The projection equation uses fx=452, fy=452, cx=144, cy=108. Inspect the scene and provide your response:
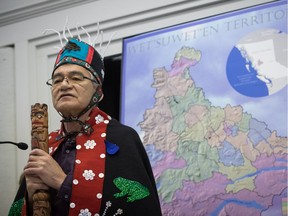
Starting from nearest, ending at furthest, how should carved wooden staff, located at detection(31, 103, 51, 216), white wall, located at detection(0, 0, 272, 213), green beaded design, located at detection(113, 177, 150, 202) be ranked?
carved wooden staff, located at detection(31, 103, 51, 216) → green beaded design, located at detection(113, 177, 150, 202) → white wall, located at detection(0, 0, 272, 213)

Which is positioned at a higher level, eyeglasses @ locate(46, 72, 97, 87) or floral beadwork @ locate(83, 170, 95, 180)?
eyeglasses @ locate(46, 72, 97, 87)

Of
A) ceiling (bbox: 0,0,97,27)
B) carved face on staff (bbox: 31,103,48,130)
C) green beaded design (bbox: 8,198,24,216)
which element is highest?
ceiling (bbox: 0,0,97,27)

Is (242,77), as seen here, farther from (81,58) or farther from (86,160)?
(86,160)

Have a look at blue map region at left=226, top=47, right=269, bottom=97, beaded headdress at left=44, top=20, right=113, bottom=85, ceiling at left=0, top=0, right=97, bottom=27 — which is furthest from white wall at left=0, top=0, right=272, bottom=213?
beaded headdress at left=44, top=20, right=113, bottom=85

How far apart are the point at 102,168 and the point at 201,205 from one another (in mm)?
716

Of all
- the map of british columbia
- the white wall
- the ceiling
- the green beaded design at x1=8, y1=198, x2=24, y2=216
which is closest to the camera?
the green beaded design at x1=8, y1=198, x2=24, y2=216

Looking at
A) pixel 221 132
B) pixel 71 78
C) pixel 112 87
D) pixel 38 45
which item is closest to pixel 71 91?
pixel 71 78

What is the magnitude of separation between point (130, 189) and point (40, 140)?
0.35 metres

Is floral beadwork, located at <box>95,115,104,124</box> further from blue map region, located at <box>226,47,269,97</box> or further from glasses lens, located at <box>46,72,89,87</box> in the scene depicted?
blue map region, located at <box>226,47,269,97</box>

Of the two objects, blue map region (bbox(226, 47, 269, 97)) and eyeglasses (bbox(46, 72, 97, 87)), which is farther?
blue map region (bbox(226, 47, 269, 97))

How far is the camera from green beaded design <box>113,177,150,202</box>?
154 centimetres

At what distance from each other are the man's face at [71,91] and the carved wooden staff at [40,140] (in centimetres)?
12

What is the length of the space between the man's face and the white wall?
1.07 m

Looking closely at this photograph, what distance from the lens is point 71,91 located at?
1.66 meters
